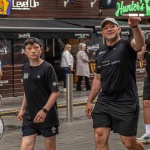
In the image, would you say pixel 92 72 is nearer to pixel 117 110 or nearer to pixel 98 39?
pixel 98 39

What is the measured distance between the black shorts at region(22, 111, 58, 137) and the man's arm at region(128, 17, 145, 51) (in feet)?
4.68

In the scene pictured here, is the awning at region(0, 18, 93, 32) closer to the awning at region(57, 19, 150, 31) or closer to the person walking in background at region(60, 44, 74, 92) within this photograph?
the awning at region(57, 19, 150, 31)

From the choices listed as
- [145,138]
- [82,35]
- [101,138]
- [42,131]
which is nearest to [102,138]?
[101,138]

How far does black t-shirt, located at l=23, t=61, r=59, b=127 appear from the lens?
21.8 feet

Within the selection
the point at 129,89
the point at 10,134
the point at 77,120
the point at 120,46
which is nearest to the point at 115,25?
the point at 120,46

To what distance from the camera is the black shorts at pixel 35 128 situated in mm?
6664

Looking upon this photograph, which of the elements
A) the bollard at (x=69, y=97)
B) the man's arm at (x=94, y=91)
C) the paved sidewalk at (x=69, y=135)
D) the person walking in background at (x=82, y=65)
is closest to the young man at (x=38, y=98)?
the man's arm at (x=94, y=91)

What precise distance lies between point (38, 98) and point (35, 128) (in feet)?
1.28

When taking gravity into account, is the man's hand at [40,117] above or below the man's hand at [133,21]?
below

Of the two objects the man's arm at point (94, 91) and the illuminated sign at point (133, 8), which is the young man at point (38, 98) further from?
the illuminated sign at point (133, 8)

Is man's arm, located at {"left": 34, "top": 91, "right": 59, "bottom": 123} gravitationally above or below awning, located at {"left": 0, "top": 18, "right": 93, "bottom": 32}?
below

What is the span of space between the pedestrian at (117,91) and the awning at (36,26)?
36.2 feet

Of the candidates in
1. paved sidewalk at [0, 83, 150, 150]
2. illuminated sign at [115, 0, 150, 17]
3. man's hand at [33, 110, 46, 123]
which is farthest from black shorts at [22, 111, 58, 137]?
illuminated sign at [115, 0, 150, 17]

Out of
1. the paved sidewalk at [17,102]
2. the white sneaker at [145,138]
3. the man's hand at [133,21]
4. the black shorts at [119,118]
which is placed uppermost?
the man's hand at [133,21]
